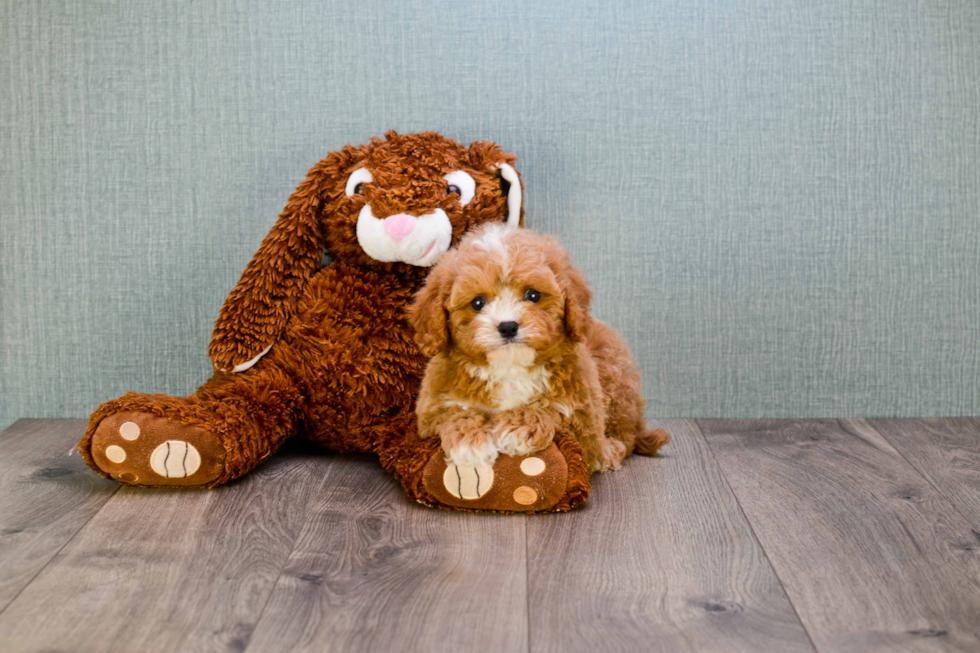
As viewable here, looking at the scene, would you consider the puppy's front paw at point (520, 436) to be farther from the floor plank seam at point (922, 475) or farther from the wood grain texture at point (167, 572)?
the floor plank seam at point (922, 475)

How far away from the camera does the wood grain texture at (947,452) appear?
151cm

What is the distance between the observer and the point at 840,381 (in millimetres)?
1947

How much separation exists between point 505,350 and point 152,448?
24.3 inches

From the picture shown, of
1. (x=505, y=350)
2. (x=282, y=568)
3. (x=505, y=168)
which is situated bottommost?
(x=282, y=568)

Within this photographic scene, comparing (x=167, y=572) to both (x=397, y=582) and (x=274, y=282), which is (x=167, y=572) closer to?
(x=397, y=582)

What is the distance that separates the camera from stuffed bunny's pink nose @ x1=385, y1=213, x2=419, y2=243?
5.16 ft

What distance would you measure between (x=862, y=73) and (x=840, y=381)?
65cm

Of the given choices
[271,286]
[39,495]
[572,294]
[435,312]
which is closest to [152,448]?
[39,495]

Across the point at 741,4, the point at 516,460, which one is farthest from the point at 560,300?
the point at 741,4

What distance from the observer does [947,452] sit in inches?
68.8

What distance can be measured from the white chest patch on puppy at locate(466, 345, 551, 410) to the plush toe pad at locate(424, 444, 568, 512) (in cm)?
9

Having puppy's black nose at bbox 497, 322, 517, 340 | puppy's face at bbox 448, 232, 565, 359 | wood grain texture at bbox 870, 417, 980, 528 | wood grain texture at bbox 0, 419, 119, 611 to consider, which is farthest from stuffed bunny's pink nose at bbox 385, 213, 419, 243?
wood grain texture at bbox 870, 417, 980, 528

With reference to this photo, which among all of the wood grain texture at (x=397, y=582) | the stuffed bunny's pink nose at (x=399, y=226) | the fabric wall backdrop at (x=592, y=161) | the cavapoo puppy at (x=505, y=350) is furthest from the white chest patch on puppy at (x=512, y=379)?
the fabric wall backdrop at (x=592, y=161)

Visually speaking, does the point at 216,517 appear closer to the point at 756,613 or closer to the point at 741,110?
the point at 756,613
